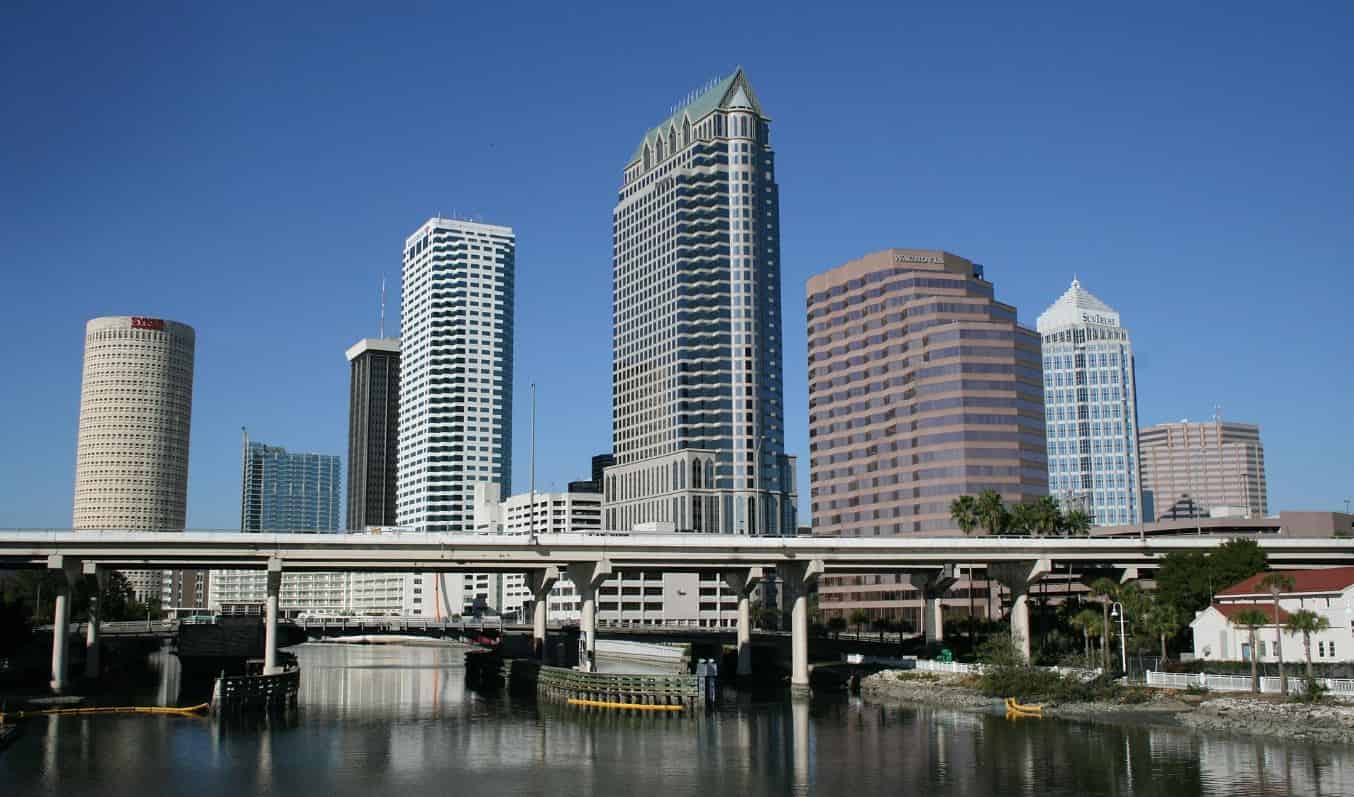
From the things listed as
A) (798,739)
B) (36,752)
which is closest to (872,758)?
(798,739)

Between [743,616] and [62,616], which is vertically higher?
[62,616]

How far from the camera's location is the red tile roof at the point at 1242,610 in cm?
10486

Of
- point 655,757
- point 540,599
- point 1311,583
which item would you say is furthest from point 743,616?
point 655,757

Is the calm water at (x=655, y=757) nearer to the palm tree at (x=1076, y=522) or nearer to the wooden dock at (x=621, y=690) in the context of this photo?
the wooden dock at (x=621, y=690)

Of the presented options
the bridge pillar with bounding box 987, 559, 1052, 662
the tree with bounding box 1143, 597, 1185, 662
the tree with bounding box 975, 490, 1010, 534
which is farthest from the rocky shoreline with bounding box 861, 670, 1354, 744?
the tree with bounding box 975, 490, 1010, 534

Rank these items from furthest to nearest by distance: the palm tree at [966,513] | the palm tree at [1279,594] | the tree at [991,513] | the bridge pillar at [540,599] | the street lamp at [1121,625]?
the palm tree at [966,513] < the tree at [991,513] < the bridge pillar at [540,599] < the street lamp at [1121,625] < the palm tree at [1279,594]

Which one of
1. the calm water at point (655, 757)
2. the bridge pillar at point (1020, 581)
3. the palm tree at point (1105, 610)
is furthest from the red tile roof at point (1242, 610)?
the bridge pillar at point (1020, 581)

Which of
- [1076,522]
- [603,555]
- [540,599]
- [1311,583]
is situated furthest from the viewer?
[1076,522]

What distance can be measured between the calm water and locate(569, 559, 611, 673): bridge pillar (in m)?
17.3

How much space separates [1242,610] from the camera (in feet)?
344

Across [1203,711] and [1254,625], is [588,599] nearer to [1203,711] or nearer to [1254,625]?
[1203,711]

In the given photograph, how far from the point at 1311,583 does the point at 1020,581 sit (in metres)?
36.0

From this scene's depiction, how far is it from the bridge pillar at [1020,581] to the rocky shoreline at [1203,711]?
16.9 metres

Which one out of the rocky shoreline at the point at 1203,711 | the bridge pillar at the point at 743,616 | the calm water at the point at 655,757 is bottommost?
the calm water at the point at 655,757
